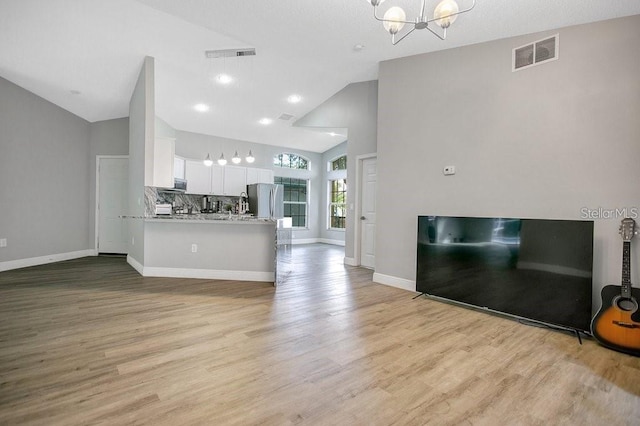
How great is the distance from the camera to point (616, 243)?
2.72 meters

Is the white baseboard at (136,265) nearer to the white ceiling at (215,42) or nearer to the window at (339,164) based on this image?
the white ceiling at (215,42)

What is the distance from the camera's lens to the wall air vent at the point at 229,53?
173 inches

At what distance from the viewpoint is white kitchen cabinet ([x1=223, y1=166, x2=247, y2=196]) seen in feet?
25.8

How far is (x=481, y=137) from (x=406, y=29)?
1.53 m

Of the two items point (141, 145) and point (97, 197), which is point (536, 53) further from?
point (97, 197)

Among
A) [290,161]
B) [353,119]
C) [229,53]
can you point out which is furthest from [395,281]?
[290,161]

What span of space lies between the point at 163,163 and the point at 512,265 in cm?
545

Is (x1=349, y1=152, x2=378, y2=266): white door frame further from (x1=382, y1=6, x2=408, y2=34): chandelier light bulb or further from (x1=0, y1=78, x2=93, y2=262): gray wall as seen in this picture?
Answer: (x1=0, y1=78, x2=93, y2=262): gray wall

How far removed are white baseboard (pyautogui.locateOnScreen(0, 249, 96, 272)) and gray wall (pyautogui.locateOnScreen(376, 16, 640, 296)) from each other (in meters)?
6.09

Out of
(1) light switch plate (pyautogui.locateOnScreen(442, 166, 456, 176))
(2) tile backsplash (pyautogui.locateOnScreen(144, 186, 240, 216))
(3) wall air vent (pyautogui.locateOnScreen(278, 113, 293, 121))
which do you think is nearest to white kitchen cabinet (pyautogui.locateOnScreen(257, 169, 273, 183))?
(2) tile backsplash (pyautogui.locateOnScreen(144, 186, 240, 216))

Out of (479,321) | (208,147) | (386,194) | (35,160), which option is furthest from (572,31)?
(35,160)

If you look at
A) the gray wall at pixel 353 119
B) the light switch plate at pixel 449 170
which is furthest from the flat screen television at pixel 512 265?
the gray wall at pixel 353 119

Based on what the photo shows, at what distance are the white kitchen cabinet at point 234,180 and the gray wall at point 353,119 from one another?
9.33ft

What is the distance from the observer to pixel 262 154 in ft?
29.1
